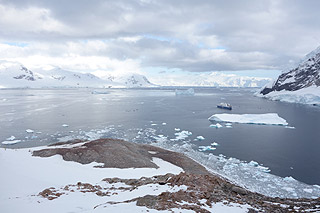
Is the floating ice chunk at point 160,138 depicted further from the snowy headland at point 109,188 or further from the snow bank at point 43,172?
the snowy headland at point 109,188

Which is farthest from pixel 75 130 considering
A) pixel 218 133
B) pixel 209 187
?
pixel 209 187

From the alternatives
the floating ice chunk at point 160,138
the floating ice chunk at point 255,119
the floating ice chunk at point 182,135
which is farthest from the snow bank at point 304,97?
the floating ice chunk at point 160,138

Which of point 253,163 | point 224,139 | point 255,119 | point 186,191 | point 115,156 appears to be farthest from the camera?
point 255,119

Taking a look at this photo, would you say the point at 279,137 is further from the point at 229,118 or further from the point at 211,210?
the point at 211,210

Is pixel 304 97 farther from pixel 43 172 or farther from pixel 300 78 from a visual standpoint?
pixel 43 172

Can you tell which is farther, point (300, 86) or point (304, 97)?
point (300, 86)

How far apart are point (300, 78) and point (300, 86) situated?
9785mm

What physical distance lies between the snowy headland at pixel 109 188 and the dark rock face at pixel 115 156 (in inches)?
3.8

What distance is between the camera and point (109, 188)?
15.8m

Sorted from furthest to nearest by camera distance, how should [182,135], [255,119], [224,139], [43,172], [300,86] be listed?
[300,86], [255,119], [182,135], [224,139], [43,172]

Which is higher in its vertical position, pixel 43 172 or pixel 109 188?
pixel 109 188

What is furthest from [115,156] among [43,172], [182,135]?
[182,135]

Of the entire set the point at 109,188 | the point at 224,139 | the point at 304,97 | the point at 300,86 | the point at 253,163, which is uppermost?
the point at 300,86

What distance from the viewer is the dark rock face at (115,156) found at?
78.9ft
